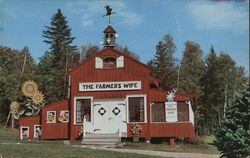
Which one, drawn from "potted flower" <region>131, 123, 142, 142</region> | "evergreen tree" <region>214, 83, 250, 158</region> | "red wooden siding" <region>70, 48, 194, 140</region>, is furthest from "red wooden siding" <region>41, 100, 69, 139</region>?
"evergreen tree" <region>214, 83, 250, 158</region>

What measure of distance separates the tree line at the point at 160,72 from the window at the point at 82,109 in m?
0.89

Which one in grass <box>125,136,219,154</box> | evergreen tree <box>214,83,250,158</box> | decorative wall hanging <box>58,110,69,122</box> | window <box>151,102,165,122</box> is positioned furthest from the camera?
decorative wall hanging <box>58,110,69,122</box>

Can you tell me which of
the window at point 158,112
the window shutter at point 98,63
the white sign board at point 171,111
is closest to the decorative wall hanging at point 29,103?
the window shutter at point 98,63

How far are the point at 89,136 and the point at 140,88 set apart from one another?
3029 mm

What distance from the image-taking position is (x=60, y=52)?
21922mm

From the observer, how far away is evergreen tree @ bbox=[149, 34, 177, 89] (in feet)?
→ 84.2

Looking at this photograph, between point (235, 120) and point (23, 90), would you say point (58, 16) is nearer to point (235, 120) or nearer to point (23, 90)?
point (23, 90)

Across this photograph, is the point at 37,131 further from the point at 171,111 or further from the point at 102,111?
the point at 171,111

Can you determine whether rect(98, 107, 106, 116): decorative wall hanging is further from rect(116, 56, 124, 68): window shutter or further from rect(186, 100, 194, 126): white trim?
rect(186, 100, 194, 126): white trim

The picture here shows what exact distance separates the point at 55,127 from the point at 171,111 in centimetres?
502

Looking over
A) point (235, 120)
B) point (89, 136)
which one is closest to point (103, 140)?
point (89, 136)

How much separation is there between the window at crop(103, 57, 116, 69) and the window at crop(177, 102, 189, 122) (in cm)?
318

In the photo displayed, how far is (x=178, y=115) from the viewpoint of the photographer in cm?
2147

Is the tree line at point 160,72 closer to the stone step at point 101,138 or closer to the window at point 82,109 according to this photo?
the window at point 82,109
